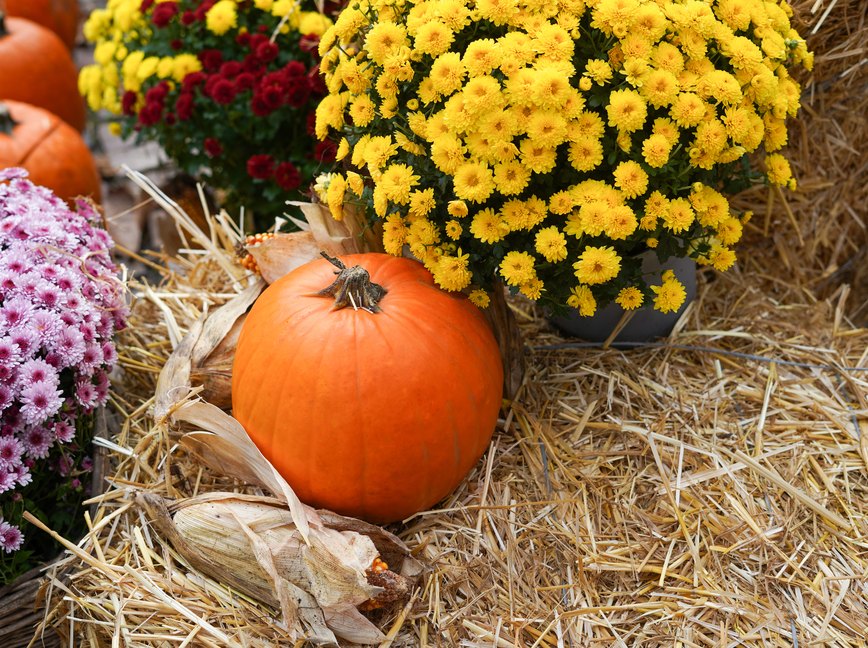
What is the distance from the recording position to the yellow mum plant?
1.63 meters

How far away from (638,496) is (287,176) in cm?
167

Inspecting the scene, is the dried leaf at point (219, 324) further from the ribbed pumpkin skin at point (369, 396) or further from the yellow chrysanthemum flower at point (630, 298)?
the yellow chrysanthemum flower at point (630, 298)

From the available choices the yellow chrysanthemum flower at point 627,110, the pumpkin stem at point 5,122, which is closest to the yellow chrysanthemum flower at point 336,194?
the yellow chrysanthemum flower at point 627,110

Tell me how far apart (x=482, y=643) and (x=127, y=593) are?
2.46ft

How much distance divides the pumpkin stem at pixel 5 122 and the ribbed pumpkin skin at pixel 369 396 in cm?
196

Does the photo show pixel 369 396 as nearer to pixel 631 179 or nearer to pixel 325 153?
pixel 631 179

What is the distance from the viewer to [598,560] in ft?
5.64

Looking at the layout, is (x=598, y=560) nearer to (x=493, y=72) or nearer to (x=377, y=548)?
(x=377, y=548)

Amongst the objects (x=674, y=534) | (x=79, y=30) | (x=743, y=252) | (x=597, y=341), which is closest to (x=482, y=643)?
(x=674, y=534)

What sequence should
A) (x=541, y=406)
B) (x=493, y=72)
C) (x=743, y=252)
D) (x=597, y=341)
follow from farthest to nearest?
(x=743, y=252)
(x=597, y=341)
(x=541, y=406)
(x=493, y=72)

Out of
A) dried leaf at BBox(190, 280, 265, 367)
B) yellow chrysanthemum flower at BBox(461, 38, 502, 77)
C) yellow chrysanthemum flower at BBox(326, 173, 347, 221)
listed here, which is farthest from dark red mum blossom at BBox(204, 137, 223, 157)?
yellow chrysanthemum flower at BBox(461, 38, 502, 77)

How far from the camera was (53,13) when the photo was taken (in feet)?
15.6

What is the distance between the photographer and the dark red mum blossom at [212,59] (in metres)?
2.92

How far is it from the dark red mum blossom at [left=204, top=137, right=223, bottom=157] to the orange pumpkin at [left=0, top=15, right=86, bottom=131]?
1.58 metres
